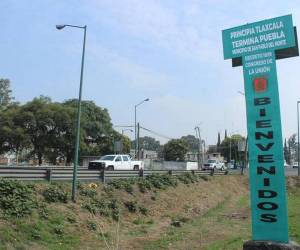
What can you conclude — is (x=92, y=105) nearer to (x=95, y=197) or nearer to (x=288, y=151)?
(x=95, y=197)

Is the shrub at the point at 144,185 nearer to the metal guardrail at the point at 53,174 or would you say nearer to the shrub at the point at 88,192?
the metal guardrail at the point at 53,174

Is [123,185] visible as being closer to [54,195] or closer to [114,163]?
[54,195]

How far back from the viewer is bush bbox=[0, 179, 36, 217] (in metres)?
20.8

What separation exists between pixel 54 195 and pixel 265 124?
16228 millimetres

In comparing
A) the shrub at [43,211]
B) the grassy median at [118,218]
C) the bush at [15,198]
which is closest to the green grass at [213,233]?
the grassy median at [118,218]

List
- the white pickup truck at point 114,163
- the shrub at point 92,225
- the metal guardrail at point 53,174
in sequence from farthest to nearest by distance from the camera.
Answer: the white pickup truck at point 114,163 → the metal guardrail at point 53,174 → the shrub at point 92,225

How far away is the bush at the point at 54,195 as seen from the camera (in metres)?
23.8

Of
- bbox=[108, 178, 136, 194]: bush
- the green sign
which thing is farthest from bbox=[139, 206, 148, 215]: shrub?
the green sign

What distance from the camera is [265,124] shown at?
9.37m

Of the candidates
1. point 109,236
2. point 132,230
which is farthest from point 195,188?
point 109,236

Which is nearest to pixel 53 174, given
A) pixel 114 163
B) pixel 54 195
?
pixel 54 195

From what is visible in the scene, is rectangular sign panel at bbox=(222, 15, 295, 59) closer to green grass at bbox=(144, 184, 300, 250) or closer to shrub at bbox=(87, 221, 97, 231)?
green grass at bbox=(144, 184, 300, 250)

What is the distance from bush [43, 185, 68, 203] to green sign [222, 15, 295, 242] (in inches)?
616

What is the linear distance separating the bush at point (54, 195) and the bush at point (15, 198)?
0.79 meters
